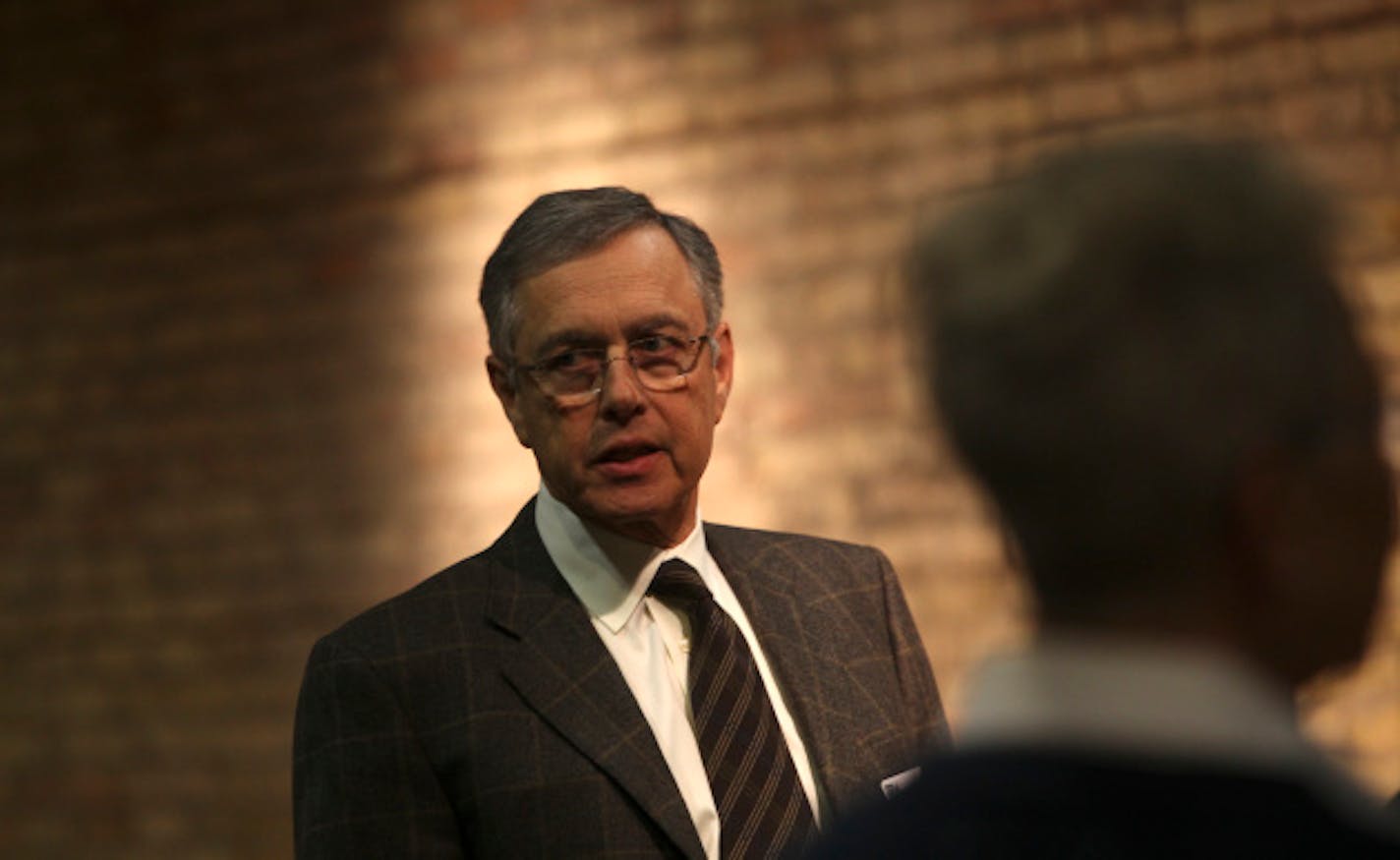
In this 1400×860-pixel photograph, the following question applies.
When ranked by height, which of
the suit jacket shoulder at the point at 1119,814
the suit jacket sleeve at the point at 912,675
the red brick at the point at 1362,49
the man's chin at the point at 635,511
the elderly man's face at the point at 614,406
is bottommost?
the suit jacket sleeve at the point at 912,675

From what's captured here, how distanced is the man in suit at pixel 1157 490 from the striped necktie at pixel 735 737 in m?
0.96

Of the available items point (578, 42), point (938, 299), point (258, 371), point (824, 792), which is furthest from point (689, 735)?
point (258, 371)

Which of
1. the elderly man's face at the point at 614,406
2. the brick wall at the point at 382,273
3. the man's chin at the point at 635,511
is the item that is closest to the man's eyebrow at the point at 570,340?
the elderly man's face at the point at 614,406

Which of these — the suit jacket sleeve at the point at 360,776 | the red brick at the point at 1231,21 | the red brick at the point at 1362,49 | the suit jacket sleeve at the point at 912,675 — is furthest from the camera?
the red brick at the point at 1231,21

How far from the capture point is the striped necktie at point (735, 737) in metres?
1.75

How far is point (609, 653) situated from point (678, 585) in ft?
0.41

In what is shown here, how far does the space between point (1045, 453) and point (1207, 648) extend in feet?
0.41

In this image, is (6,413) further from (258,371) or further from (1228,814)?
(1228,814)

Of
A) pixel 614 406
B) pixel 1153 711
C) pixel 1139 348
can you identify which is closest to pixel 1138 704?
pixel 1153 711

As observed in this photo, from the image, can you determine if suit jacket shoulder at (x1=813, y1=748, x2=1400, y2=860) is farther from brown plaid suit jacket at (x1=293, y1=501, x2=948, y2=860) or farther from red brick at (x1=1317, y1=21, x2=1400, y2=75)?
red brick at (x1=1317, y1=21, x2=1400, y2=75)

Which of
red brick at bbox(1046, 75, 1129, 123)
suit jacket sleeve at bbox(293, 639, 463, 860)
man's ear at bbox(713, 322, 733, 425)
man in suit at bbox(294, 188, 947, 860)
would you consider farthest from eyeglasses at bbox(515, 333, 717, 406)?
red brick at bbox(1046, 75, 1129, 123)

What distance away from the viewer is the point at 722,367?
2092 millimetres

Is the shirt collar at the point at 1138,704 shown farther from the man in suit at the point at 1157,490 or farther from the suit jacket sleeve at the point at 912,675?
the suit jacket sleeve at the point at 912,675

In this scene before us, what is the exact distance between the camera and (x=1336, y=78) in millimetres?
3367
